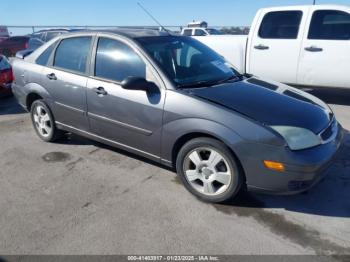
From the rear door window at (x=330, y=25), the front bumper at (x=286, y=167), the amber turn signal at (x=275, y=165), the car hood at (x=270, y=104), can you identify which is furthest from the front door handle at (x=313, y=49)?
the amber turn signal at (x=275, y=165)

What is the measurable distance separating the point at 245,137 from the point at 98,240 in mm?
1553

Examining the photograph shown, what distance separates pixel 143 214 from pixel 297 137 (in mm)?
1595

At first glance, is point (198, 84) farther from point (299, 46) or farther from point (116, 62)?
point (299, 46)

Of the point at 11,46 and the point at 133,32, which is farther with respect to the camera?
the point at 11,46

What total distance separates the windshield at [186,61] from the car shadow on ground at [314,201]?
131 centimetres

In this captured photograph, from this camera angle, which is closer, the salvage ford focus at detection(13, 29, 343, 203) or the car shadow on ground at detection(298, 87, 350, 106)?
the salvage ford focus at detection(13, 29, 343, 203)

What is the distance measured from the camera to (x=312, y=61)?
6.82 m

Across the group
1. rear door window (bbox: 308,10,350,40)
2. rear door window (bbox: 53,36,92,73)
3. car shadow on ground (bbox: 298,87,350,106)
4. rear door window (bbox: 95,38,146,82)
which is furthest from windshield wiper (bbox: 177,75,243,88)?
car shadow on ground (bbox: 298,87,350,106)

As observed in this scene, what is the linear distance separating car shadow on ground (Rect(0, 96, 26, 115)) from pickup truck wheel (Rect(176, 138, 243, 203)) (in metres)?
5.05

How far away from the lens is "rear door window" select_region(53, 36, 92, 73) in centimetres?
441

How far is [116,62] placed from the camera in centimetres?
405

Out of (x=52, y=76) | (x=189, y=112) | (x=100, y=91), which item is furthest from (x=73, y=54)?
(x=189, y=112)

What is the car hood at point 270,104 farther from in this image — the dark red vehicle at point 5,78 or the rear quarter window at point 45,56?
the dark red vehicle at point 5,78

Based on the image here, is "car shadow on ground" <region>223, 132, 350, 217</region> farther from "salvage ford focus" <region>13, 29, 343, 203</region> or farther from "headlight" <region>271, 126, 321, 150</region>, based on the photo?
"headlight" <region>271, 126, 321, 150</region>
